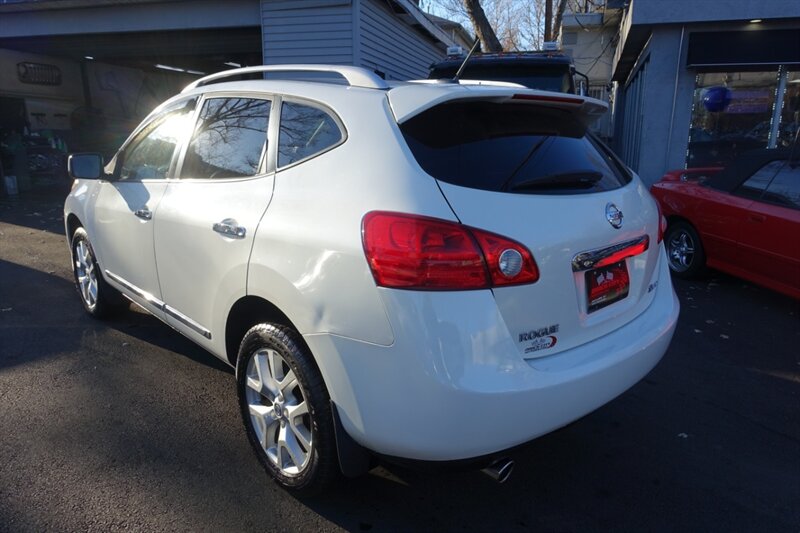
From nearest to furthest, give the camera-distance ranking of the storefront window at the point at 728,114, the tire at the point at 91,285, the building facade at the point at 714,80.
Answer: the tire at the point at 91,285, the building facade at the point at 714,80, the storefront window at the point at 728,114

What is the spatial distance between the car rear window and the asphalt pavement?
41.9 inches

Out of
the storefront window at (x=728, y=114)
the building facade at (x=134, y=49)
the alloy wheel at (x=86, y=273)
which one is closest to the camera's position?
the alloy wheel at (x=86, y=273)

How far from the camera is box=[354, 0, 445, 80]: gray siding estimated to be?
10.4 meters

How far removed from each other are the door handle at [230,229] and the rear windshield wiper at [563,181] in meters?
1.23

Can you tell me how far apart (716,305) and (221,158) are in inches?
186

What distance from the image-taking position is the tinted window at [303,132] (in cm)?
246

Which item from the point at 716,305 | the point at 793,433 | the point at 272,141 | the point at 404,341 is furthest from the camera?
the point at 716,305

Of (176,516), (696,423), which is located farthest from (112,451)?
(696,423)

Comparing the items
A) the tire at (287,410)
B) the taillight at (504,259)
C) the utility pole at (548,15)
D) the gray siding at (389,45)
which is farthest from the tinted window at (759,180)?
the utility pole at (548,15)

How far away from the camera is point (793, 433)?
3.20 metres

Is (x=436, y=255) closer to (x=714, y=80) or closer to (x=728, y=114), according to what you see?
(x=714, y=80)

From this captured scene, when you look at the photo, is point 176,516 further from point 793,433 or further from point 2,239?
point 2,239

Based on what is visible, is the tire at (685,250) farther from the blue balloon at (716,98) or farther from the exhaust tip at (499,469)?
the blue balloon at (716,98)

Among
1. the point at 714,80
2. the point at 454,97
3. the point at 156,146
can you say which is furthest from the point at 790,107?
the point at 156,146
